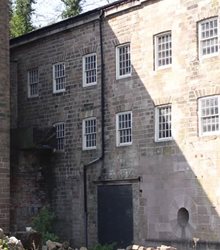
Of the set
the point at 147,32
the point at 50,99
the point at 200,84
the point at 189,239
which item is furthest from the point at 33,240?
the point at 50,99

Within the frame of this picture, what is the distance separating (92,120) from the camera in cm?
3183

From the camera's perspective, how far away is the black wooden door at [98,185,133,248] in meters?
29.3

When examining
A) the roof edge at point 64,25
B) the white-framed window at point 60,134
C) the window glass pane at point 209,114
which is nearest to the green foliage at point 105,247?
the white-framed window at point 60,134

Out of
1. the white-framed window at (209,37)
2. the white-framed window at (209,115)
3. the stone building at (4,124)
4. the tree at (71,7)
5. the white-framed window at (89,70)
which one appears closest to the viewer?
the white-framed window at (209,115)

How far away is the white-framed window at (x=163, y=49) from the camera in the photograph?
2833cm

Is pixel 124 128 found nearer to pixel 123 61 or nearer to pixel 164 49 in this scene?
pixel 123 61

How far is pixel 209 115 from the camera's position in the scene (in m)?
26.3

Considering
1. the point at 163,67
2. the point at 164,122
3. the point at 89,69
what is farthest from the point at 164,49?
the point at 89,69

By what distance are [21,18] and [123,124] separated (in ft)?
64.1

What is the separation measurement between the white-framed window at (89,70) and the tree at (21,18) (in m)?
15.4

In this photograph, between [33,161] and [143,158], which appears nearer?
[143,158]

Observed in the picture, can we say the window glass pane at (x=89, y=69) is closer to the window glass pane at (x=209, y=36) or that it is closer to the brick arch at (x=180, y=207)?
the window glass pane at (x=209, y=36)

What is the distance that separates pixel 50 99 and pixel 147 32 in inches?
276

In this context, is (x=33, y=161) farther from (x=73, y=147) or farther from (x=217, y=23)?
(x=217, y=23)
